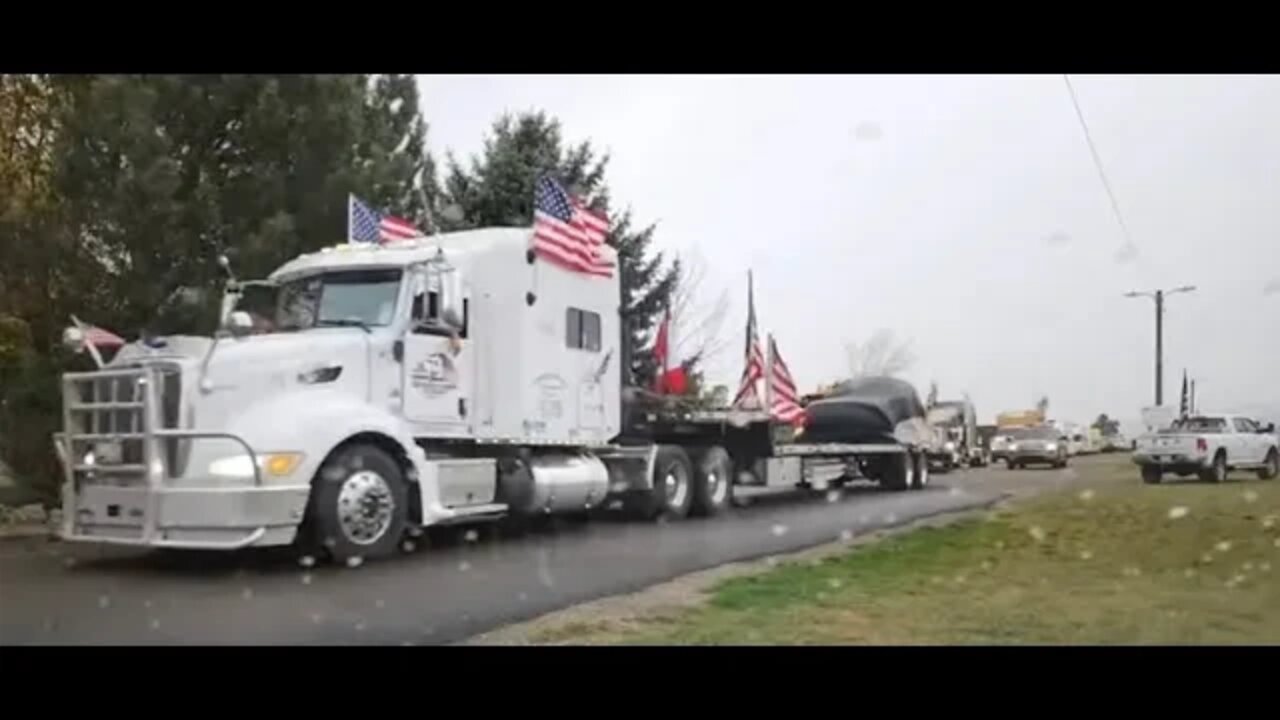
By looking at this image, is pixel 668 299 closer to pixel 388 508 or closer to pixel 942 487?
pixel 388 508

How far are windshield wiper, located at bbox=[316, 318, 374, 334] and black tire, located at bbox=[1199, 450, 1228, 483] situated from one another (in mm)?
5232

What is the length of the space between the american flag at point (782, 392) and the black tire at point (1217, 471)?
2.52 metres

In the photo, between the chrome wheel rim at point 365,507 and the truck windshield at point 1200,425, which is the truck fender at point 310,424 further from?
the truck windshield at point 1200,425

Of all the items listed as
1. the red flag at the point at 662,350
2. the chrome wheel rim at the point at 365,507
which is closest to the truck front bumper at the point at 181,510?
the chrome wheel rim at the point at 365,507

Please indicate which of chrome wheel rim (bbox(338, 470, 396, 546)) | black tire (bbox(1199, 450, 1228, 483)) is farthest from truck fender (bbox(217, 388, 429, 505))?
black tire (bbox(1199, 450, 1228, 483))

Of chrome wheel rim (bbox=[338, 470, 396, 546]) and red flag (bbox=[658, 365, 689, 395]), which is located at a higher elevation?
red flag (bbox=[658, 365, 689, 395])

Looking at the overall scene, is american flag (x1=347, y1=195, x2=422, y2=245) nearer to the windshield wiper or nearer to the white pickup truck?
the windshield wiper

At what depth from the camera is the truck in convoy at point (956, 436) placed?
7926mm

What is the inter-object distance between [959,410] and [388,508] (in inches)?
142

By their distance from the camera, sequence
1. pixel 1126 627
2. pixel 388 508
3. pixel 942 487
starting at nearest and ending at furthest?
1. pixel 1126 627
2. pixel 388 508
3. pixel 942 487

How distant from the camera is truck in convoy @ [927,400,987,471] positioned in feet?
26.0
